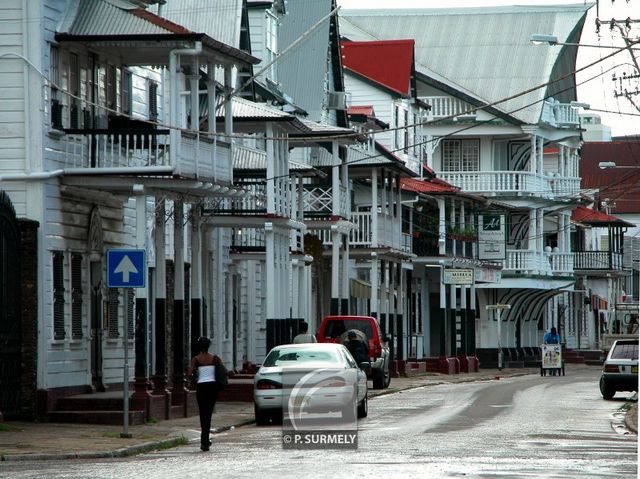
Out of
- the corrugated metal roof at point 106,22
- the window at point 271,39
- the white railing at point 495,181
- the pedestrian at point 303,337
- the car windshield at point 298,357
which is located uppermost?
the window at point 271,39

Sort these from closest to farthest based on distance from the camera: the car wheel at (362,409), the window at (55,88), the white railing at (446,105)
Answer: the window at (55,88)
the car wheel at (362,409)
the white railing at (446,105)

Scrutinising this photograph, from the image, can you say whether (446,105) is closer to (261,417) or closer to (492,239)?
(492,239)

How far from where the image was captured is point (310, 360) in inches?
1093

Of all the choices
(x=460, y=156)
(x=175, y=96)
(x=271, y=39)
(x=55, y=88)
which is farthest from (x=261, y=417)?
(x=460, y=156)

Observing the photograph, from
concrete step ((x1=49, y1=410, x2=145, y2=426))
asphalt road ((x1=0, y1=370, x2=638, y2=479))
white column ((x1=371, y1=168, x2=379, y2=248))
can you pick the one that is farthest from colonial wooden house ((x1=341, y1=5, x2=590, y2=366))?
concrete step ((x1=49, y1=410, x2=145, y2=426))

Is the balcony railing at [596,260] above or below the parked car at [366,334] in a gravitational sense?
above

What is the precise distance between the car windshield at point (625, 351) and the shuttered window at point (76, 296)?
43.2ft

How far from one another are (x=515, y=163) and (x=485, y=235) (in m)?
10.3

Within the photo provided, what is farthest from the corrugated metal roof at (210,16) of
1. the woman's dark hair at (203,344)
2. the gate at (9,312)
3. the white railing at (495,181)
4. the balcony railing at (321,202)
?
the white railing at (495,181)

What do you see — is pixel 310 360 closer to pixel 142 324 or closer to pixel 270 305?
pixel 142 324

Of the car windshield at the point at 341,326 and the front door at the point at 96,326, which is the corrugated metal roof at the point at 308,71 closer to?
the car windshield at the point at 341,326

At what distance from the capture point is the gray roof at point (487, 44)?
2933 inches

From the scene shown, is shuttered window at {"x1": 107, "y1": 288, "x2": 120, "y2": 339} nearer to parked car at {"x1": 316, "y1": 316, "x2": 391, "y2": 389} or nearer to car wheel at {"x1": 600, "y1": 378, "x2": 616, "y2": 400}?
parked car at {"x1": 316, "y1": 316, "x2": 391, "y2": 389}

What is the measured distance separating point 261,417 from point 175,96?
5696 millimetres
